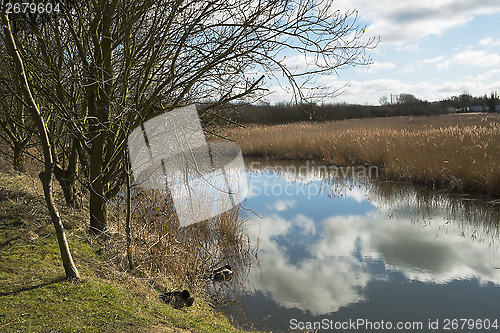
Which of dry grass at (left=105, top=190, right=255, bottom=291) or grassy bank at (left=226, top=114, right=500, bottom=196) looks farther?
grassy bank at (left=226, top=114, right=500, bottom=196)

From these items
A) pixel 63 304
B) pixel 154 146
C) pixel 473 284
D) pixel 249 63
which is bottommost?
pixel 473 284

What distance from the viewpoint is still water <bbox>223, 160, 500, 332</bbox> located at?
14.6 ft

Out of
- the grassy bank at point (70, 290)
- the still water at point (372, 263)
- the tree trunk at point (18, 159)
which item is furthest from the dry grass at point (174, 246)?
the tree trunk at point (18, 159)

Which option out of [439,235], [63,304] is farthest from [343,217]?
[63,304]

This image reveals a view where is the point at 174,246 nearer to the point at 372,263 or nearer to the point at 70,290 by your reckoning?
the point at 70,290

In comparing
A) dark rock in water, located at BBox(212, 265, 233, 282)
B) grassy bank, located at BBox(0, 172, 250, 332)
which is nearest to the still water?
dark rock in water, located at BBox(212, 265, 233, 282)

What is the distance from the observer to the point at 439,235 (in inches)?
273

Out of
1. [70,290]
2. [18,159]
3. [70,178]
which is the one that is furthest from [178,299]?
[18,159]

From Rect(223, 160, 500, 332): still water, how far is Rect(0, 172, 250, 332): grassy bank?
3.45ft

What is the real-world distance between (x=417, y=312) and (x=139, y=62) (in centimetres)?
410

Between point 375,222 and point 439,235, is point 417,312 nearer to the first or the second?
point 439,235

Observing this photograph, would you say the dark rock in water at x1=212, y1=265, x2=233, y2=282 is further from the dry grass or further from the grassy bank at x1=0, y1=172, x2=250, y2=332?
the grassy bank at x1=0, y1=172, x2=250, y2=332

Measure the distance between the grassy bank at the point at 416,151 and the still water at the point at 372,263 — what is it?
2.16 ft

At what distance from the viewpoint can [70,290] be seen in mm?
2900
